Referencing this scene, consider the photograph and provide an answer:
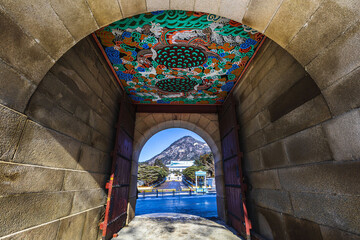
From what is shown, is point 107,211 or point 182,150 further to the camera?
point 182,150

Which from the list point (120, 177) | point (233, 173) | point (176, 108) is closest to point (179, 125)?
point (176, 108)

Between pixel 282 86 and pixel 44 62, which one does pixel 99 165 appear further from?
pixel 282 86

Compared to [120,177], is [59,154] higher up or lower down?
higher up

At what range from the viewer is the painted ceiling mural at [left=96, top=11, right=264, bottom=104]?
6.94ft

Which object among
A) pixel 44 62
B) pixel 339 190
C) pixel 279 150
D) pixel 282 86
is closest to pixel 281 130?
pixel 279 150

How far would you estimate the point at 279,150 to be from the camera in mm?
2082

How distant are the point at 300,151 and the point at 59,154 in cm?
271

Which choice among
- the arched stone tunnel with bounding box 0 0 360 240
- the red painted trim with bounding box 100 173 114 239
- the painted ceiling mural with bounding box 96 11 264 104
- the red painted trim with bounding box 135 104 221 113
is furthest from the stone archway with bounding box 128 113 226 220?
the arched stone tunnel with bounding box 0 0 360 240

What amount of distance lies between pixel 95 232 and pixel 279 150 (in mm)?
3049

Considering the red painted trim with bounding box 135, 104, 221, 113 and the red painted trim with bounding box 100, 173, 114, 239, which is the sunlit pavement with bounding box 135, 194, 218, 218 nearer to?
the red painted trim with bounding box 100, 173, 114, 239

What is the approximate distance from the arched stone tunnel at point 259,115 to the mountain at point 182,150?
126 metres

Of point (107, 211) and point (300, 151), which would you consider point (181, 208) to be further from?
point (300, 151)

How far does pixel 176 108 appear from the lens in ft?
15.4

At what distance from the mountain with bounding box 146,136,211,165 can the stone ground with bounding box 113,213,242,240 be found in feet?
405
